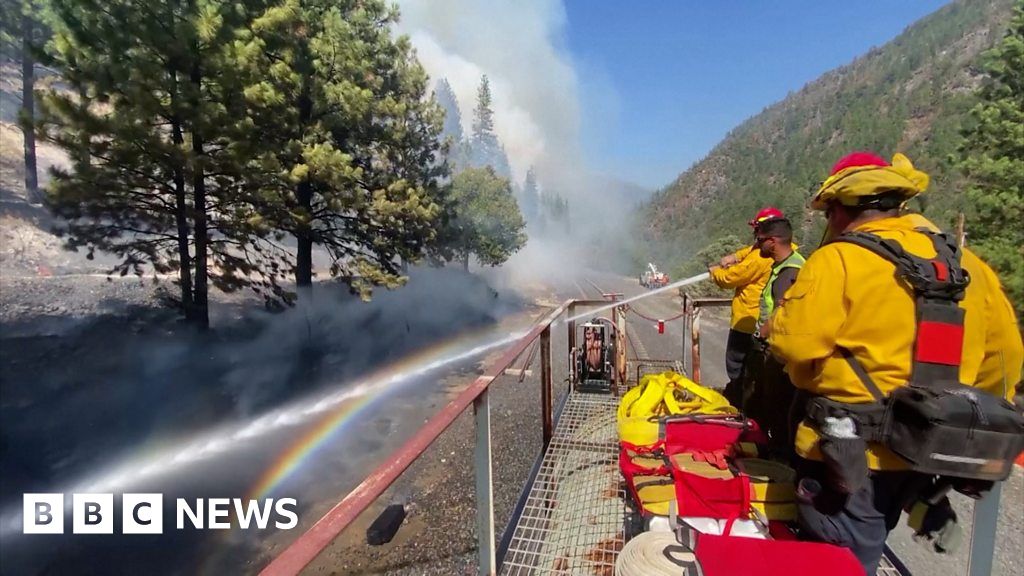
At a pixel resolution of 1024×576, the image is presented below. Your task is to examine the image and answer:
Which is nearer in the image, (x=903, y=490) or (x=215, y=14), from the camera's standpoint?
(x=903, y=490)

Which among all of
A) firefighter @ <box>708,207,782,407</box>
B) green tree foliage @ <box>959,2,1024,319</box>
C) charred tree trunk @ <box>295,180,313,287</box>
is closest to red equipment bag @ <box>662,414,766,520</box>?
firefighter @ <box>708,207,782,407</box>

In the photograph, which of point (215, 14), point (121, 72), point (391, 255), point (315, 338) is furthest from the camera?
point (315, 338)

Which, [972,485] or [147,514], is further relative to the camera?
[147,514]

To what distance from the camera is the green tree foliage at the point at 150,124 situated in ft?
32.1

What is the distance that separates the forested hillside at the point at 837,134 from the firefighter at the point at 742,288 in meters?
37.7

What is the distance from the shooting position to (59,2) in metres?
9.78

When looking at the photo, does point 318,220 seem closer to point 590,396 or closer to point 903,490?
point 590,396

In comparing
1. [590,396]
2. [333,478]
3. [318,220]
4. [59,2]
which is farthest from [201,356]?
[590,396]

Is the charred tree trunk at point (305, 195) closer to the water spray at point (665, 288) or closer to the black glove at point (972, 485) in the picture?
the water spray at point (665, 288)

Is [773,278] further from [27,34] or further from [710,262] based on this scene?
[710,262]

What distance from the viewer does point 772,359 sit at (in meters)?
3.45

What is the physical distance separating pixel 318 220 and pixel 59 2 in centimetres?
836

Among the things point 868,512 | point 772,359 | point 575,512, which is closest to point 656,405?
point 575,512

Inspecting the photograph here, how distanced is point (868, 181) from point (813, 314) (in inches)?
22.8
